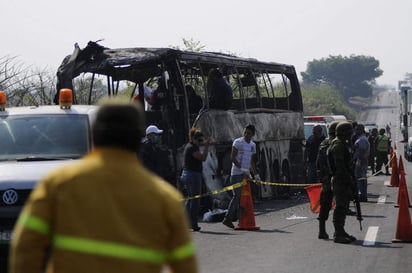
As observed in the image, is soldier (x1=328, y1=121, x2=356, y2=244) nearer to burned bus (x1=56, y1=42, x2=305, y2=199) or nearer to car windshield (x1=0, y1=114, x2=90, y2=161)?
car windshield (x1=0, y1=114, x2=90, y2=161)

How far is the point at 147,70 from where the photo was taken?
19469mm

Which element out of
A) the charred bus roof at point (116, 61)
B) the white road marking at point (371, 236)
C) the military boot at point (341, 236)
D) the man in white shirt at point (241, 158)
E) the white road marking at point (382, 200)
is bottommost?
the white road marking at point (382, 200)

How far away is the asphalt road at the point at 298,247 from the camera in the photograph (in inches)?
444

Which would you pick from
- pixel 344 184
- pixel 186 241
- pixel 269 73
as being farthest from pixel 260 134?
pixel 186 241

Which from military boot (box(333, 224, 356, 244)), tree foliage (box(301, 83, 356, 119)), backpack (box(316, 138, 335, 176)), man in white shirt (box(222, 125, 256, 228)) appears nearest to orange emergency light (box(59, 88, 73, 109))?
backpack (box(316, 138, 335, 176))

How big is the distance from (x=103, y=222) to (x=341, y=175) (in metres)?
9.67

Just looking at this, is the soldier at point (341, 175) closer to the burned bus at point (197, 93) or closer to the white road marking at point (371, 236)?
the white road marking at point (371, 236)

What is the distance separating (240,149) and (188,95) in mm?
3050

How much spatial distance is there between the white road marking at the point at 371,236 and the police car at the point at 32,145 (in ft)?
14.1

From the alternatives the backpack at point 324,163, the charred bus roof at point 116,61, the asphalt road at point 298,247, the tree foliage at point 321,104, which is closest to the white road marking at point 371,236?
the asphalt road at point 298,247

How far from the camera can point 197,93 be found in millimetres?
20500

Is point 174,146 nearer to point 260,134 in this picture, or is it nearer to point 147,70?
point 147,70

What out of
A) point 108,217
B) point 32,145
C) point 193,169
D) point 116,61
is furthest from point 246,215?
point 108,217

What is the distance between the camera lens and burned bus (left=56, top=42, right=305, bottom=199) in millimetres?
18750
